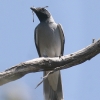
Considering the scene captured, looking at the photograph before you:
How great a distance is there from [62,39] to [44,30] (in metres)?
0.55

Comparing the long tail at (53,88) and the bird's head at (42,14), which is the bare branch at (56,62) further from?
the bird's head at (42,14)

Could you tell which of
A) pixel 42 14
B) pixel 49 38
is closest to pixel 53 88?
pixel 49 38

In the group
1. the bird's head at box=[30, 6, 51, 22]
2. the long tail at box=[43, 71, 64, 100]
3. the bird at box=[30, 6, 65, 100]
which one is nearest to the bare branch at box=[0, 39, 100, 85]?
the long tail at box=[43, 71, 64, 100]

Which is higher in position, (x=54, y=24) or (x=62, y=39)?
(x=54, y=24)

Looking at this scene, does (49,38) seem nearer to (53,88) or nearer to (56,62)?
(53,88)

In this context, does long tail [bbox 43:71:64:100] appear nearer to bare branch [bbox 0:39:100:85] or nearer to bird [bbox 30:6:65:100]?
bird [bbox 30:6:65:100]

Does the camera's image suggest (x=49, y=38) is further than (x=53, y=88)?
Yes

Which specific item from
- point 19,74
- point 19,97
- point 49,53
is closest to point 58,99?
point 49,53

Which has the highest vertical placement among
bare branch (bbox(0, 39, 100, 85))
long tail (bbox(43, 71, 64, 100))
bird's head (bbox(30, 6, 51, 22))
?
bird's head (bbox(30, 6, 51, 22))

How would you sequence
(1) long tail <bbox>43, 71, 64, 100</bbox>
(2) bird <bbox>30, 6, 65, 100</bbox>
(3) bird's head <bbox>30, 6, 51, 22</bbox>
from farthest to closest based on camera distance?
(3) bird's head <bbox>30, 6, 51, 22</bbox>, (2) bird <bbox>30, 6, 65, 100</bbox>, (1) long tail <bbox>43, 71, 64, 100</bbox>

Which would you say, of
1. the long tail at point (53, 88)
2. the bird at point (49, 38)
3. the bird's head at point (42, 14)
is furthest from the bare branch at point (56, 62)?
the bird's head at point (42, 14)

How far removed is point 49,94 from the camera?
4.72 meters

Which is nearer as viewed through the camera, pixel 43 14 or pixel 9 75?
pixel 9 75

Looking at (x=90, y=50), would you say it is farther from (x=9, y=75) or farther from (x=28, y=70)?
(x=9, y=75)
